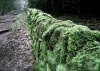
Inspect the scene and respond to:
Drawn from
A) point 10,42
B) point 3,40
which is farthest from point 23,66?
point 3,40

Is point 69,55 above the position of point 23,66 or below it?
above

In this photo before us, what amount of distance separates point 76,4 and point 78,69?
12666mm

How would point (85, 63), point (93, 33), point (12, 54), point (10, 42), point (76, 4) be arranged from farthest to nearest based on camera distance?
1. point (76, 4)
2. point (10, 42)
3. point (12, 54)
4. point (93, 33)
5. point (85, 63)

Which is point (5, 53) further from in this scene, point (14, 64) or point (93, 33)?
point (93, 33)

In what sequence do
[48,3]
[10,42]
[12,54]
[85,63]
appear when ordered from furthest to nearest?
[48,3] < [10,42] < [12,54] < [85,63]

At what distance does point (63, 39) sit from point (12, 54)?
4554 mm

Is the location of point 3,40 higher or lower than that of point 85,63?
lower

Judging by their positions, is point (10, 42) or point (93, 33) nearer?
point (93, 33)

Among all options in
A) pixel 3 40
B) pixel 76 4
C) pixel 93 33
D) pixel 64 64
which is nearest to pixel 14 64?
pixel 3 40

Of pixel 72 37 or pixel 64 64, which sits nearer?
pixel 72 37

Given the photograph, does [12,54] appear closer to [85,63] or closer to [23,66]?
[23,66]

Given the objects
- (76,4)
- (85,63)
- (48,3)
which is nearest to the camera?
(85,63)

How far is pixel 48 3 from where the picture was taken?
1761 centimetres

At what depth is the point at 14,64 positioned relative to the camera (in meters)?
6.51
